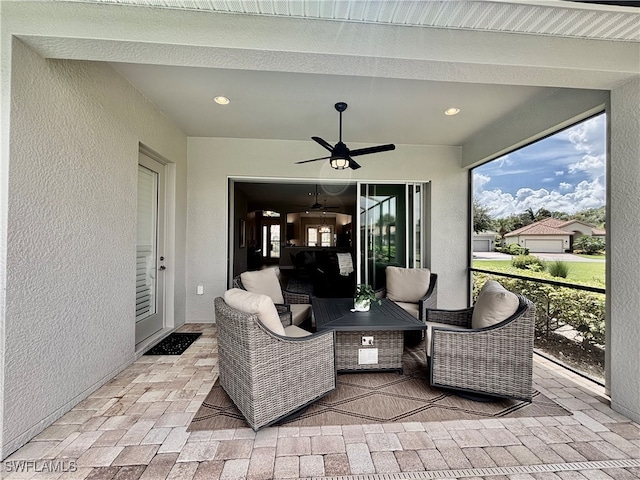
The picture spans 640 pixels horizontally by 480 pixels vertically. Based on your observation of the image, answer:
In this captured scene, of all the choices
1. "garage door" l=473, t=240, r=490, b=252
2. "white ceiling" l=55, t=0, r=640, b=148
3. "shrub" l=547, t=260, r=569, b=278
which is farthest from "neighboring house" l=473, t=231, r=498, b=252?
"white ceiling" l=55, t=0, r=640, b=148

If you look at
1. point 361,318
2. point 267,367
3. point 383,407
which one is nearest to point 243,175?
point 361,318

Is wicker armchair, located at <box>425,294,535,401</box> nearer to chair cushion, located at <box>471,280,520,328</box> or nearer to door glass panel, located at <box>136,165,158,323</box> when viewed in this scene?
chair cushion, located at <box>471,280,520,328</box>

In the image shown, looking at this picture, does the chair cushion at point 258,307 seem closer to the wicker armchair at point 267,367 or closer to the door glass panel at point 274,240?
the wicker armchair at point 267,367

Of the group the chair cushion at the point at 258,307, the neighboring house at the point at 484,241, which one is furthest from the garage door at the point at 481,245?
the chair cushion at the point at 258,307

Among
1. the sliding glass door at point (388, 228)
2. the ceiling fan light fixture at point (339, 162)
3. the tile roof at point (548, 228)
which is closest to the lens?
the tile roof at point (548, 228)

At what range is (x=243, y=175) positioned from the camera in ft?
14.4

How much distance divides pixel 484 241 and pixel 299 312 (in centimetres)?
290

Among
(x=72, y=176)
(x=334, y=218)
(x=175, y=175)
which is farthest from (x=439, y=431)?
(x=334, y=218)

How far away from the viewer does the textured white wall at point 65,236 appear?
1738 millimetres

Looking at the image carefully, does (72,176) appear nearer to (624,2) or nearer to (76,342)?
(76,342)

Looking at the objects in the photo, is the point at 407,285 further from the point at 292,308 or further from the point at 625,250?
the point at 625,250

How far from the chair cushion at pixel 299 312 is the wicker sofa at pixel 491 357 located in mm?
1532

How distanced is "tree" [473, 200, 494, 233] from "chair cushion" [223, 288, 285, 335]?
3.53 metres

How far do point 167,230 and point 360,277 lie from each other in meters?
2.88
